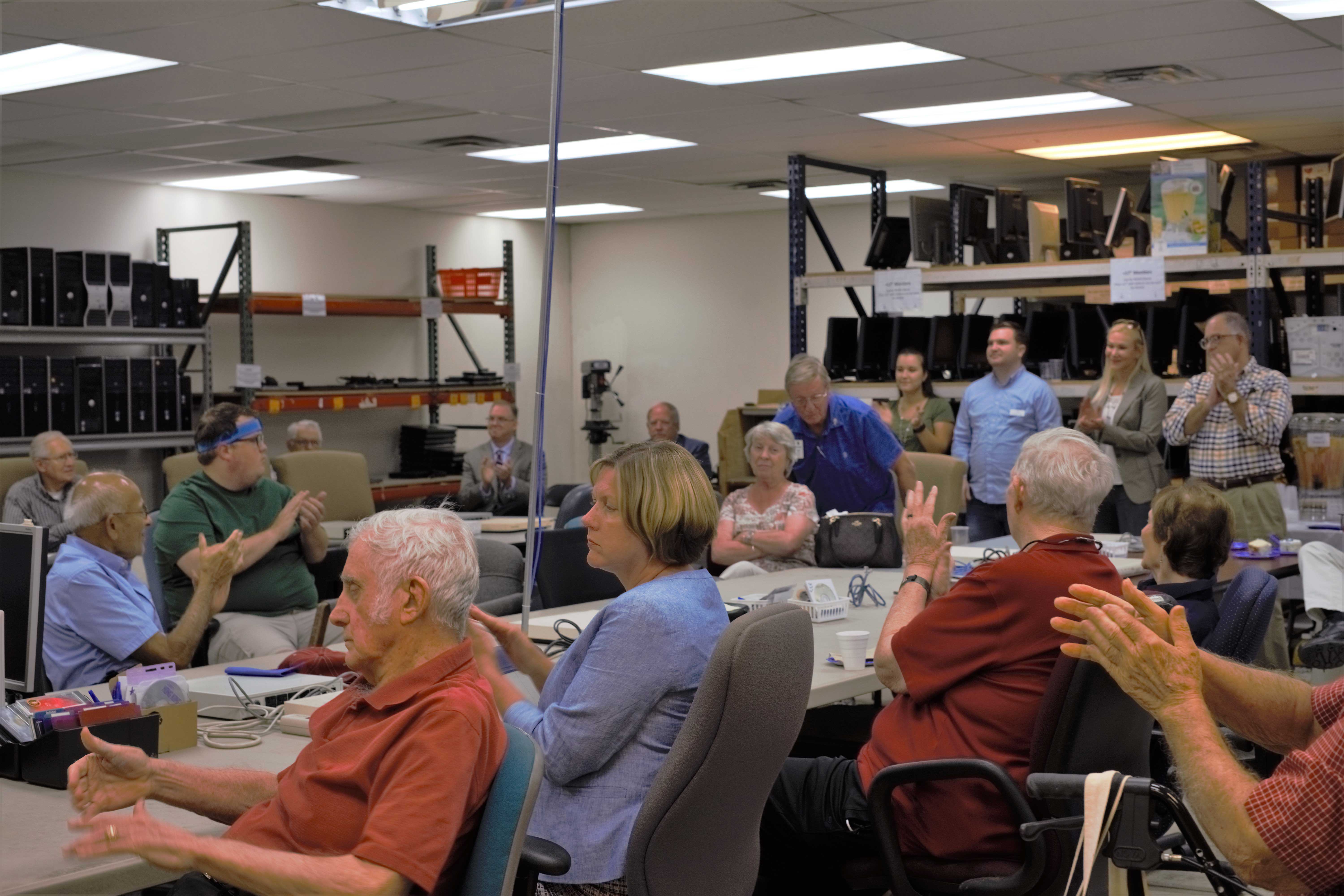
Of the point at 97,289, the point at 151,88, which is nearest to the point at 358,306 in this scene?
the point at 97,289

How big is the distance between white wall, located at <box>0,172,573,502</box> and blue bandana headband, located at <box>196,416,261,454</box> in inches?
164

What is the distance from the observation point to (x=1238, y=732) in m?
1.96

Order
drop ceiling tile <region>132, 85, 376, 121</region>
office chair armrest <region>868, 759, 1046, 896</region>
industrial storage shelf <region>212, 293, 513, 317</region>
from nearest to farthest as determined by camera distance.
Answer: office chair armrest <region>868, 759, 1046, 896</region> → drop ceiling tile <region>132, 85, 376, 121</region> → industrial storage shelf <region>212, 293, 513, 317</region>

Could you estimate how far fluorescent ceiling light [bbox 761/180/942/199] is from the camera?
9383mm

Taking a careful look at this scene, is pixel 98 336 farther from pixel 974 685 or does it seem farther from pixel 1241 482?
pixel 974 685

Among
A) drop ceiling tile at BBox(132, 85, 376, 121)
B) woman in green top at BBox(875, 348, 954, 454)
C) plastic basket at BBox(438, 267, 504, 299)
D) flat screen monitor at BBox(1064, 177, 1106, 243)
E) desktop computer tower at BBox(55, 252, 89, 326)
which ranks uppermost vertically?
drop ceiling tile at BBox(132, 85, 376, 121)

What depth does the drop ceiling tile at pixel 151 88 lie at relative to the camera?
5469 mm

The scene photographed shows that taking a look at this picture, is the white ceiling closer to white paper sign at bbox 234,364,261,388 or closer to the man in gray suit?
white paper sign at bbox 234,364,261,388

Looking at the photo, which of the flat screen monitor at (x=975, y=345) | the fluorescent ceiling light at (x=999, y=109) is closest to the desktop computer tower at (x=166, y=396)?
the fluorescent ceiling light at (x=999, y=109)

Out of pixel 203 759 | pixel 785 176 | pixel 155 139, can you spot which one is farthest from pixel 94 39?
pixel 785 176

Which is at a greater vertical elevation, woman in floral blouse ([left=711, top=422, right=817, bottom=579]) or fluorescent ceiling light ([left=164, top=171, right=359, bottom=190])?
fluorescent ceiling light ([left=164, top=171, right=359, bottom=190])

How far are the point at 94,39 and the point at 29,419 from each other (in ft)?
9.79

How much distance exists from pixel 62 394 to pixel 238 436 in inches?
135

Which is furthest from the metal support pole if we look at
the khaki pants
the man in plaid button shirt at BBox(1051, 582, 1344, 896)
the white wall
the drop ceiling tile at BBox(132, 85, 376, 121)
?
the white wall
